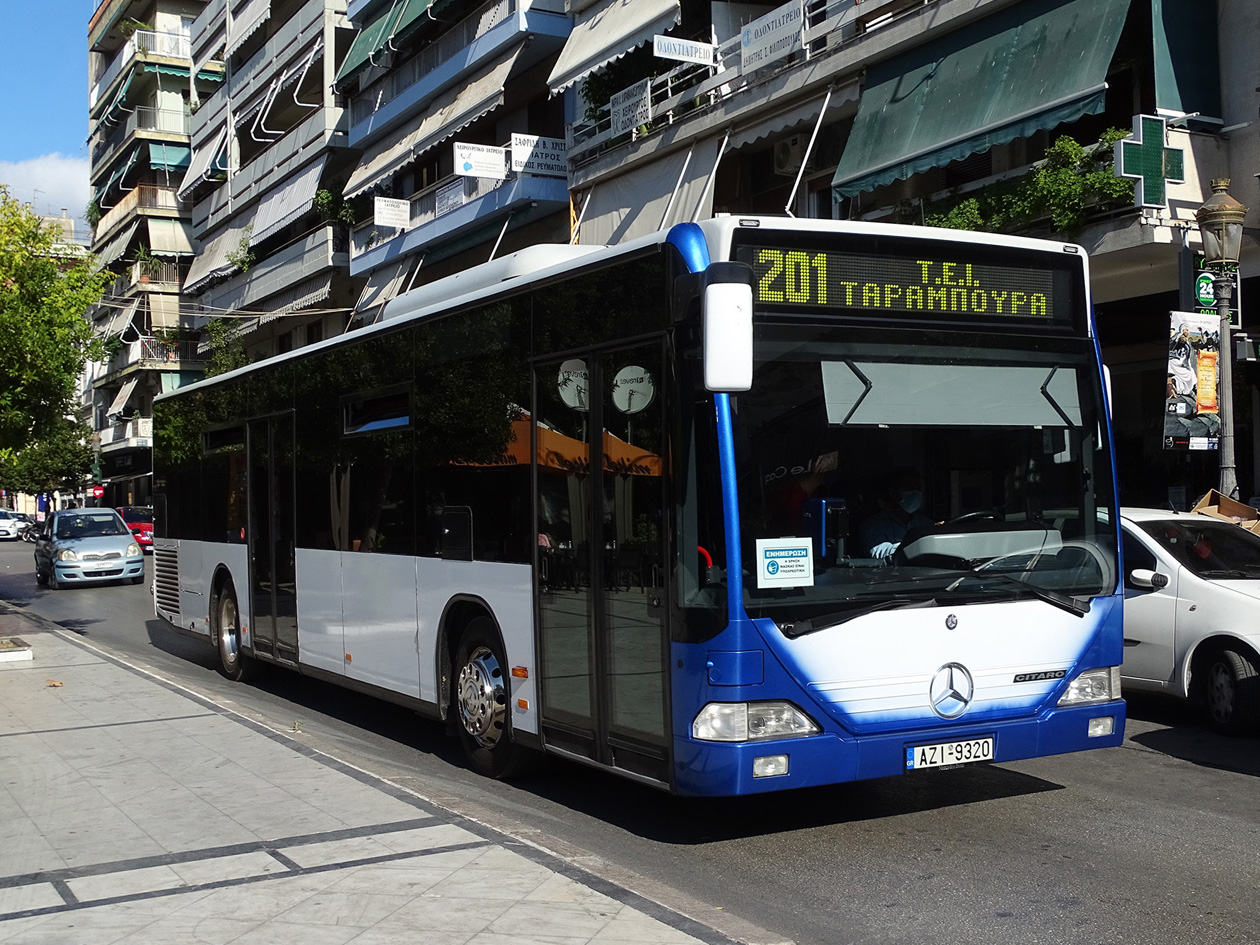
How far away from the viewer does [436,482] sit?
8.88 meters

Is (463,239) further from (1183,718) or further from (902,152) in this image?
(1183,718)

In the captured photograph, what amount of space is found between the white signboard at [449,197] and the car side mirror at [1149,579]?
21789 millimetres

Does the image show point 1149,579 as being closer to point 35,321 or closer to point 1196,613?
point 1196,613

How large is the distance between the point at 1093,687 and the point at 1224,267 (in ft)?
25.9

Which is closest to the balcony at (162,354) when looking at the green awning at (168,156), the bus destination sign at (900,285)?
the green awning at (168,156)

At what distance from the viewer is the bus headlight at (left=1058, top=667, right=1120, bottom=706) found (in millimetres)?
6836

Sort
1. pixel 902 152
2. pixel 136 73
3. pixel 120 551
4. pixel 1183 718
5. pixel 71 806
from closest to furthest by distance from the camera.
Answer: pixel 71 806 < pixel 1183 718 < pixel 902 152 < pixel 120 551 < pixel 136 73

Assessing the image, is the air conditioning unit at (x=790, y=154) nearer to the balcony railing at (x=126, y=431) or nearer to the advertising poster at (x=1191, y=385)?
the advertising poster at (x=1191, y=385)

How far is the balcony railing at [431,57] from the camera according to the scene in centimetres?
2812

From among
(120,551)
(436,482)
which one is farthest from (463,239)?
(436,482)

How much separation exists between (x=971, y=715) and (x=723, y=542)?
156 centimetres

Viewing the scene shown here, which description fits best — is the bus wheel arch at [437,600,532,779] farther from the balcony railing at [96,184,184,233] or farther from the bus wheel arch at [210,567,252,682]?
the balcony railing at [96,184,184,233]

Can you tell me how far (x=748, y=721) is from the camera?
6.09m

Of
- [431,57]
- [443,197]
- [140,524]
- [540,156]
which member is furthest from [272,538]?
[140,524]
